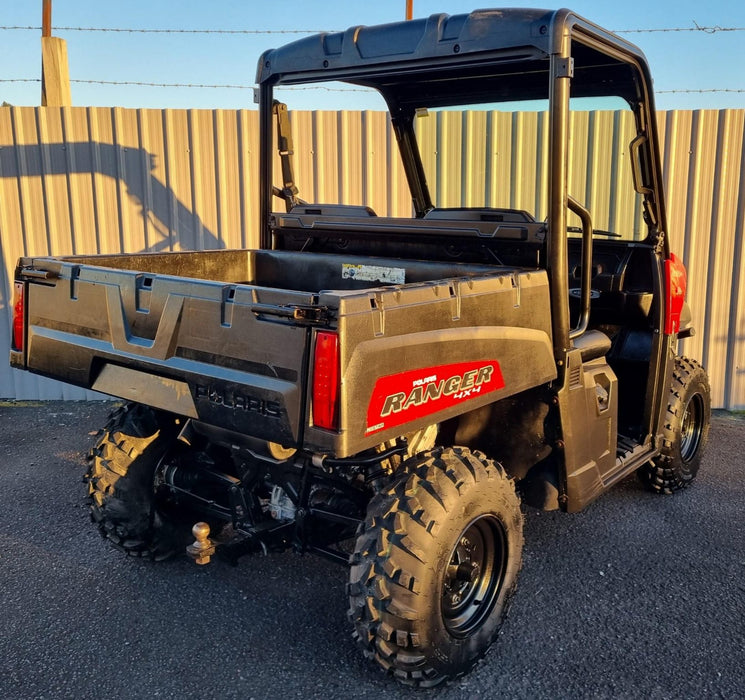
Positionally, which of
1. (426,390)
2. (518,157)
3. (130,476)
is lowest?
(130,476)

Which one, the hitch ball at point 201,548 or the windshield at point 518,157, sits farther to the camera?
the windshield at point 518,157

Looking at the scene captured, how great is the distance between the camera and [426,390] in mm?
2572

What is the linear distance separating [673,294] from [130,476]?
3.02 meters

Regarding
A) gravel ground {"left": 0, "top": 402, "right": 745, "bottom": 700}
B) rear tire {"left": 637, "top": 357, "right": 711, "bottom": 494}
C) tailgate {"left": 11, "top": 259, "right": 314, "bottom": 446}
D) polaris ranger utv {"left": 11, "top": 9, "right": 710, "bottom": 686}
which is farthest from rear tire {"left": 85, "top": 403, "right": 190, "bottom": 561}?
rear tire {"left": 637, "top": 357, "right": 711, "bottom": 494}

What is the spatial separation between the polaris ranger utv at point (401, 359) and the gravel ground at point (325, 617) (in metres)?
0.28

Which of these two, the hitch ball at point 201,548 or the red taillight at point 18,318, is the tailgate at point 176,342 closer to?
the red taillight at point 18,318

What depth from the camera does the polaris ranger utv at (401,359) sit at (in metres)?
2.47

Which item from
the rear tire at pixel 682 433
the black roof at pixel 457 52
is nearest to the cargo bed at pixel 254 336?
the black roof at pixel 457 52

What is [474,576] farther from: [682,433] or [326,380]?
[682,433]

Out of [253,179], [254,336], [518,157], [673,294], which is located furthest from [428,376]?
[253,179]

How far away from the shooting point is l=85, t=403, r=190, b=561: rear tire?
342 centimetres

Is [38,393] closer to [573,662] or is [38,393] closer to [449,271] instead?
[449,271]

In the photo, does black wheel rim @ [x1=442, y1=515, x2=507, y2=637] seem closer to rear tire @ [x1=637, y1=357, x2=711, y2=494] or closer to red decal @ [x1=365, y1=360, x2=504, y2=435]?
red decal @ [x1=365, y1=360, x2=504, y2=435]

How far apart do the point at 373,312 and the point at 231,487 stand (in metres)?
1.23
